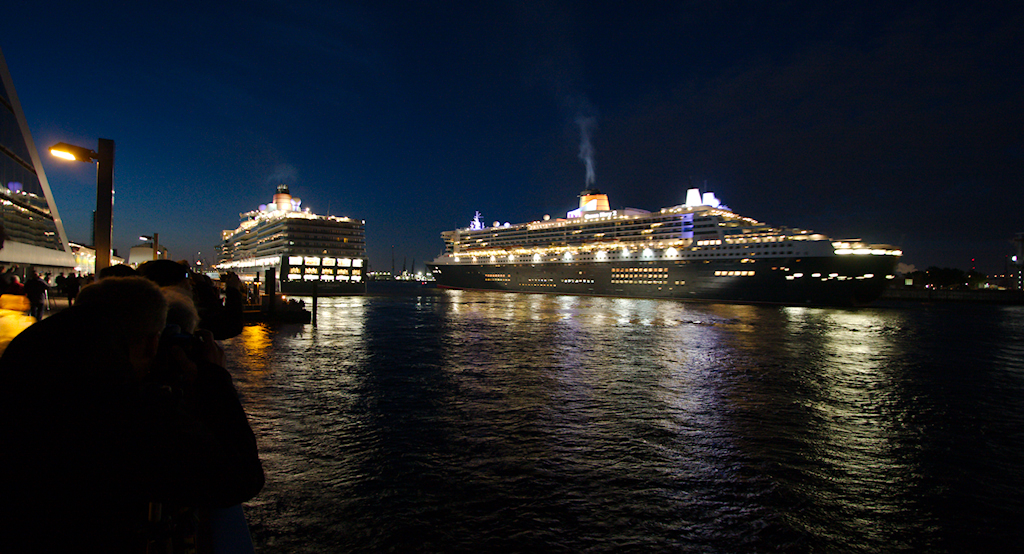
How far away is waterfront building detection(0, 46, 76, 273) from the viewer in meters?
10.7

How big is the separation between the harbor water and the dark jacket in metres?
2.76

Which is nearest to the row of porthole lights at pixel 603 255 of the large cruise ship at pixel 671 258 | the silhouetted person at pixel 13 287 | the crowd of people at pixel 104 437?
the large cruise ship at pixel 671 258

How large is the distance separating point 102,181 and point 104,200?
28cm

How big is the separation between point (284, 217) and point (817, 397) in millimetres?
60535

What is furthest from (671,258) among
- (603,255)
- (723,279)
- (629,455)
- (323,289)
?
(629,455)

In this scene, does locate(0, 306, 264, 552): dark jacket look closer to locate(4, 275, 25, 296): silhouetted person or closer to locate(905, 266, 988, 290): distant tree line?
locate(4, 275, 25, 296): silhouetted person

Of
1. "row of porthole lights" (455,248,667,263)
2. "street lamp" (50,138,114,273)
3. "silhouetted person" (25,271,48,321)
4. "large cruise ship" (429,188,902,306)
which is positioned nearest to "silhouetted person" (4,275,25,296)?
"silhouetted person" (25,271,48,321)

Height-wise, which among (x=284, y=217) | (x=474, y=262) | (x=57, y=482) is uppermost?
(x=284, y=217)

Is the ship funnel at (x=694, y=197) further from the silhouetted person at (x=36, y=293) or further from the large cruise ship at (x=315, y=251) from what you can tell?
the silhouetted person at (x=36, y=293)

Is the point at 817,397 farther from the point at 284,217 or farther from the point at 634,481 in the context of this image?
the point at 284,217

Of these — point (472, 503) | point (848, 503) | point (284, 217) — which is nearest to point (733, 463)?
point (848, 503)

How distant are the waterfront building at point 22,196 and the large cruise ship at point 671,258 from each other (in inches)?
1841

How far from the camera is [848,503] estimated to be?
4.51 meters

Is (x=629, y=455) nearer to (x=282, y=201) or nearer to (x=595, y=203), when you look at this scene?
(x=595, y=203)
